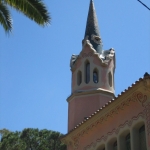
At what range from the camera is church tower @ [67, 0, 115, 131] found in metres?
19.1

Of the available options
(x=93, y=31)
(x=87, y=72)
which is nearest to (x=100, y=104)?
(x=87, y=72)

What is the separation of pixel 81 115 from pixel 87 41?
14.4 ft

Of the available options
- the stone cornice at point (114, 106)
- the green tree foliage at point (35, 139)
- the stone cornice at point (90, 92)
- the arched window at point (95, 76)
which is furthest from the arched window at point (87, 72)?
the green tree foliage at point (35, 139)

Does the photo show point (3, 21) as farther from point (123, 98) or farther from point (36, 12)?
point (123, 98)

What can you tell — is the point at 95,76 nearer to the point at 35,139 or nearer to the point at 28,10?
the point at 28,10

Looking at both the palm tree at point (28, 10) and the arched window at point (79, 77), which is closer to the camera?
the palm tree at point (28, 10)

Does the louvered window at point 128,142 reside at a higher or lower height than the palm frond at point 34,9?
lower

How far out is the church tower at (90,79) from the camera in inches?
752

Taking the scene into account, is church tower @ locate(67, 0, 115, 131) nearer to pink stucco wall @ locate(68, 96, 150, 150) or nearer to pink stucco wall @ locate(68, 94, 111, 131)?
pink stucco wall @ locate(68, 94, 111, 131)

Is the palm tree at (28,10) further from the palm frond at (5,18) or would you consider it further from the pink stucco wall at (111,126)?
the pink stucco wall at (111,126)

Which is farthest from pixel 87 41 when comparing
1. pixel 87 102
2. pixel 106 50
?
pixel 87 102

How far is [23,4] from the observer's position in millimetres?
12250

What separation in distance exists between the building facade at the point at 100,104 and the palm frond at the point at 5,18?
15.7ft

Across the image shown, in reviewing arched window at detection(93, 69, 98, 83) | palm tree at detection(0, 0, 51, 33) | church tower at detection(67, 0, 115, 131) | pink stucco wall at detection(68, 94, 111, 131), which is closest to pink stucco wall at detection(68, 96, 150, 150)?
pink stucco wall at detection(68, 94, 111, 131)
